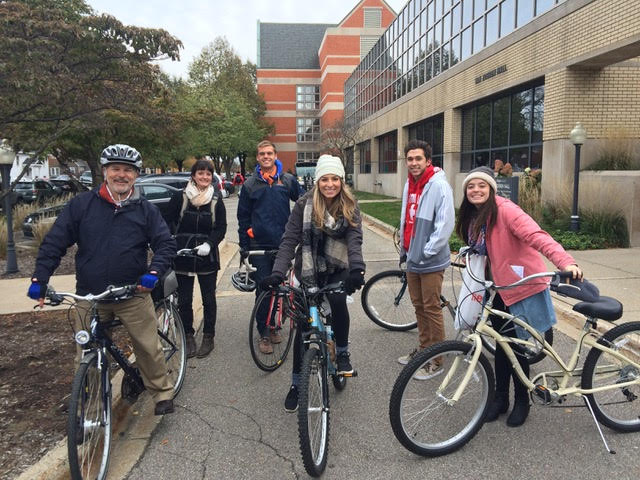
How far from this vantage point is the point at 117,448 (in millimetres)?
3369

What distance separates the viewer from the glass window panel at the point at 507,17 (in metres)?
14.5

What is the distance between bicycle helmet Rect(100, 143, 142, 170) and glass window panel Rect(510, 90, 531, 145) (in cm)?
1339

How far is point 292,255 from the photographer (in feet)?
12.1

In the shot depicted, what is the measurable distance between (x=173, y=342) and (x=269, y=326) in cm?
96

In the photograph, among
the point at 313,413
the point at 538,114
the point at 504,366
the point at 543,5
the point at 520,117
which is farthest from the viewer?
the point at 520,117

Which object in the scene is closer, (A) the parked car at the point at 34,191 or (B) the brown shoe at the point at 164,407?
(B) the brown shoe at the point at 164,407

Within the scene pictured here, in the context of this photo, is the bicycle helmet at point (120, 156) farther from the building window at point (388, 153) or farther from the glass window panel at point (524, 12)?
the building window at point (388, 153)

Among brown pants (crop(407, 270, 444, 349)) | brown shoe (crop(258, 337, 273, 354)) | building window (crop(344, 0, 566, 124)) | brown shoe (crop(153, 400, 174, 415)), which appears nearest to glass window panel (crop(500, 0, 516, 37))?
building window (crop(344, 0, 566, 124))

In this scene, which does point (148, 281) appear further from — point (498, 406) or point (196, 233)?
point (498, 406)

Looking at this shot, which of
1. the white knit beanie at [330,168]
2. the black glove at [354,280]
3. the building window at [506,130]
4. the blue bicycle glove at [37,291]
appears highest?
the building window at [506,130]

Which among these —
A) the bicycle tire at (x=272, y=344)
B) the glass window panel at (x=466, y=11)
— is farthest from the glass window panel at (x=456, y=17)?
the bicycle tire at (x=272, y=344)

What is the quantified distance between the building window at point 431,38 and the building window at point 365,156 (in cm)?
A: 237

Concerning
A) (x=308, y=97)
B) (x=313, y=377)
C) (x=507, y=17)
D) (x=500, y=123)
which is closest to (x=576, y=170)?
(x=500, y=123)

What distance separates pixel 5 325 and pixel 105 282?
3.57 meters
